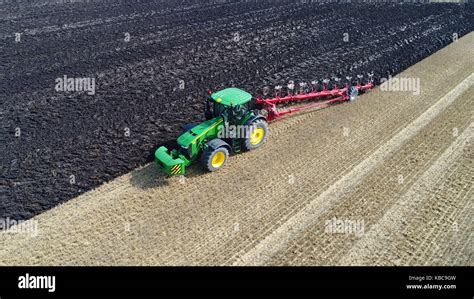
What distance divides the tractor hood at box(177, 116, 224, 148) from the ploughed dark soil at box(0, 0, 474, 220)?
186 centimetres

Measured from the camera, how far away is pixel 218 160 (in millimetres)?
11570

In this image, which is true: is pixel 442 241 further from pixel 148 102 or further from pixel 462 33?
pixel 462 33

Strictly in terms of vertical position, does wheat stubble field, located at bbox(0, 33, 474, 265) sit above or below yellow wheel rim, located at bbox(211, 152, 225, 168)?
below

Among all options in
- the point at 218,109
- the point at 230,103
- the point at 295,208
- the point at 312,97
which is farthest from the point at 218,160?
the point at 312,97

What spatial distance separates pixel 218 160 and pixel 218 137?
75 cm

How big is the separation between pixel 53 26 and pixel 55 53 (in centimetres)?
430

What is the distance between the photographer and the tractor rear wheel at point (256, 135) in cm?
1209

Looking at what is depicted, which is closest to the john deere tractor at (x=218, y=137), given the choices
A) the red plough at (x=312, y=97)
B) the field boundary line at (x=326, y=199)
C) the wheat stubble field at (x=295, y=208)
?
the wheat stubble field at (x=295, y=208)

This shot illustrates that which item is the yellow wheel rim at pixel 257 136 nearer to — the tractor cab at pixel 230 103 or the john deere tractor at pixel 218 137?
the john deere tractor at pixel 218 137

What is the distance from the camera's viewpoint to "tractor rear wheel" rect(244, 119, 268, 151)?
12094mm

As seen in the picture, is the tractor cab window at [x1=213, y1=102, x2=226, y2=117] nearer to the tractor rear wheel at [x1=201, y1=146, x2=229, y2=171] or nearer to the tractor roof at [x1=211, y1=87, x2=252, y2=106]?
the tractor roof at [x1=211, y1=87, x2=252, y2=106]

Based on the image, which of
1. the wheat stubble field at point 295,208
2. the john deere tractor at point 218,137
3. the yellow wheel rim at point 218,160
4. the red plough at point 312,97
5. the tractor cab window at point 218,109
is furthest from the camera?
the red plough at point 312,97

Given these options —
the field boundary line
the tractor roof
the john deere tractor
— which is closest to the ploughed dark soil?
the john deere tractor
